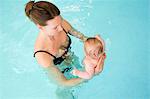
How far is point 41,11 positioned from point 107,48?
1.56 feet

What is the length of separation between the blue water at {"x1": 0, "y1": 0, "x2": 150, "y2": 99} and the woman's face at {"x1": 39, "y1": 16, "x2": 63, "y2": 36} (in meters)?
0.06

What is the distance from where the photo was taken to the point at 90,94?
2.40 m

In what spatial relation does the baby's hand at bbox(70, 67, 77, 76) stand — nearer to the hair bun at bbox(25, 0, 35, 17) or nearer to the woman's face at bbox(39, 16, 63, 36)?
the woman's face at bbox(39, 16, 63, 36)

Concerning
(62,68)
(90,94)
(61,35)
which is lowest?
Result: (90,94)

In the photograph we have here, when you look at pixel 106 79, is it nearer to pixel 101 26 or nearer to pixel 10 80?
pixel 101 26

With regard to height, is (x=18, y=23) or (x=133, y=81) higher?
(x=18, y=23)

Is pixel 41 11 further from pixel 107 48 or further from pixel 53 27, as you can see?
pixel 107 48

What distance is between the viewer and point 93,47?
2357mm

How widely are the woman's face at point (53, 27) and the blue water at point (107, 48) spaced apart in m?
0.06

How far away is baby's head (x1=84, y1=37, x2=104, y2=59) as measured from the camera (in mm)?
2357

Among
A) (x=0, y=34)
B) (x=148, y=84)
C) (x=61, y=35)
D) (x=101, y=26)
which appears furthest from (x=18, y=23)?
(x=148, y=84)

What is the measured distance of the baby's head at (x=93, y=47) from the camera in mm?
2357

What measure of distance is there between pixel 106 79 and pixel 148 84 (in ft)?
0.90

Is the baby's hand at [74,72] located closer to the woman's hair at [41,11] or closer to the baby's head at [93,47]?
the baby's head at [93,47]
